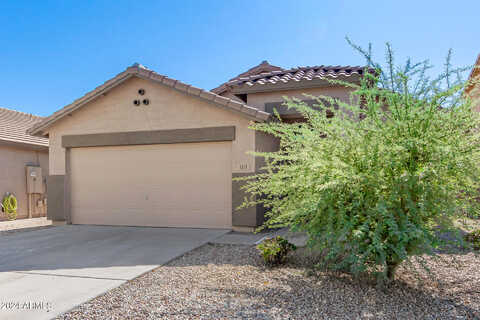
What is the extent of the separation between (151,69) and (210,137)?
8.20 feet

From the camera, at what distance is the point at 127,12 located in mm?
12914

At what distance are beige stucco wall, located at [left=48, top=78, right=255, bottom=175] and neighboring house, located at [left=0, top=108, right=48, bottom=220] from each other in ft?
11.5

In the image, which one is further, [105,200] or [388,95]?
[105,200]

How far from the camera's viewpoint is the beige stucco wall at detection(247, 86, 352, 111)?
33.3 feet

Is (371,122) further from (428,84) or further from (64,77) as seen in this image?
(64,77)

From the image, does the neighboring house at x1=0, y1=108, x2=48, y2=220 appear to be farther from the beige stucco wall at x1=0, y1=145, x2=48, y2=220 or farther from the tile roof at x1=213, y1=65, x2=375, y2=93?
the tile roof at x1=213, y1=65, x2=375, y2=93

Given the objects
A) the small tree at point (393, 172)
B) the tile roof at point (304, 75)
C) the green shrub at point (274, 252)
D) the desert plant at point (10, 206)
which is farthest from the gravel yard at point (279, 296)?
the desert plant at point (10, 206)

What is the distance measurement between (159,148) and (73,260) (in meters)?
4.26

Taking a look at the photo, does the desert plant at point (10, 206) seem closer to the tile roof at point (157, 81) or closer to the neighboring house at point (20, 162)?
the neighboring house at point (20, 162)

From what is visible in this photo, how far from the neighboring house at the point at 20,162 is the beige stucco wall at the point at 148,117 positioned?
3.49 metres

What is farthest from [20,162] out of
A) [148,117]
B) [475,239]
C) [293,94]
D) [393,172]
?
[475,239]

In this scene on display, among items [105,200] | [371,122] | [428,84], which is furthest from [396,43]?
[105,200]

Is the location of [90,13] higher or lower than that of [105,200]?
higher

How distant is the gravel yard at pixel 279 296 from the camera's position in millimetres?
3725
